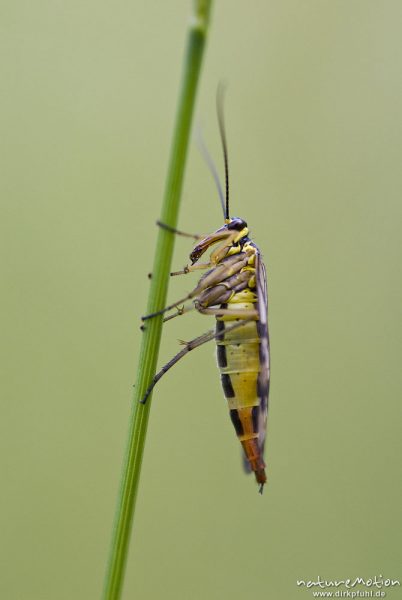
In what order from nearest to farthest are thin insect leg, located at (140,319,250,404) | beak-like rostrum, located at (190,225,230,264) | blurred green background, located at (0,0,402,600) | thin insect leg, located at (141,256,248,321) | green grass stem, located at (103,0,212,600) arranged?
green grass stem, located at (103,0,212,600) < thin insect leg, located at (140,319,250,404) < thin insect leg, located at (141,256,248,321) < beak-like rostrum, located at (190,225,230,264) < blurred green background, located at (0,0,402,600)

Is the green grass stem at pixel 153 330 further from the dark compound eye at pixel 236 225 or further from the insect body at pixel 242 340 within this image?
the dark compound eye at pixel 236 225

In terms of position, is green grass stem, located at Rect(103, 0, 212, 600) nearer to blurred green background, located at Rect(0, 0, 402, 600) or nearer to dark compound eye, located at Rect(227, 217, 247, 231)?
dark compound eye, located at Rect(227, 217, 247, 231)

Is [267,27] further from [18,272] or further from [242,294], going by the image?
A: [242,294]

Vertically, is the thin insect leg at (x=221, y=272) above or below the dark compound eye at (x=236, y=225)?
below

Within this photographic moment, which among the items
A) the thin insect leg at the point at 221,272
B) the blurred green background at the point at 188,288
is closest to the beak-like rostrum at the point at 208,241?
the thin insect leg at the point at 221,272

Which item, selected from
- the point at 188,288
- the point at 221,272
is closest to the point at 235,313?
the point at 221,272

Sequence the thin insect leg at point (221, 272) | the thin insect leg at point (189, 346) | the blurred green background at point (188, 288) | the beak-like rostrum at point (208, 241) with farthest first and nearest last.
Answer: the blurred green background at point (188, 288) → the beak-like rostrum at point (208, 241) → the thin insect leg at point (221, 272) → the thin insect leg at point (189, 346)

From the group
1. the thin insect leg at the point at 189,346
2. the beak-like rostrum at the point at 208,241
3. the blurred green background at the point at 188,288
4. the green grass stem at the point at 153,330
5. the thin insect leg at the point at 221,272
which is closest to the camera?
the green grass stem at the point at 153,330

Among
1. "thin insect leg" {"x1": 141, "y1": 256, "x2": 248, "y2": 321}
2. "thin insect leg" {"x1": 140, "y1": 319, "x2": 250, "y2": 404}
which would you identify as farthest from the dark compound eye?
"thin insect leg" {"x1": 140, "y1": 319, "x2": 250, "y2": 404}
